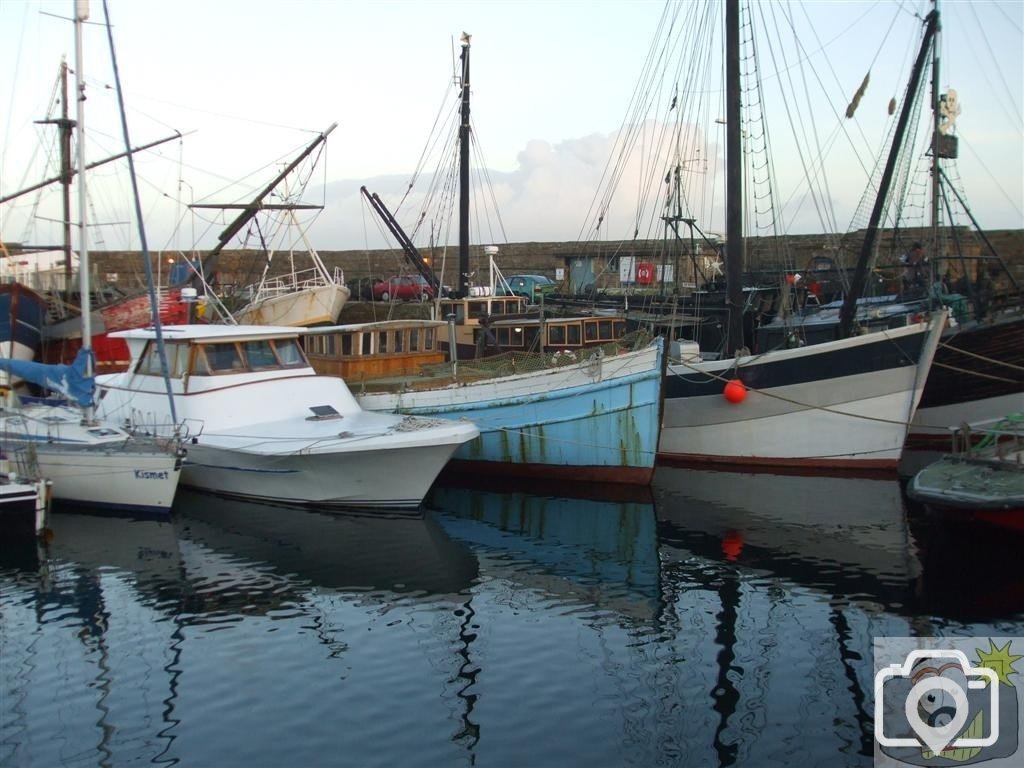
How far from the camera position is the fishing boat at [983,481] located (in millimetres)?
15242

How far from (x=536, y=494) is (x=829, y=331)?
9.19m

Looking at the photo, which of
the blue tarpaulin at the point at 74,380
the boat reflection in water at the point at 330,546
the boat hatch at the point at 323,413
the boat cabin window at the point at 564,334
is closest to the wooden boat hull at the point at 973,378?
the boat cabin window at the point at 564,334

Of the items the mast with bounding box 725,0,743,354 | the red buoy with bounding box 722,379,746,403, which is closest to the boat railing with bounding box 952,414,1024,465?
the red buoy with bounding box 722,379,746,403

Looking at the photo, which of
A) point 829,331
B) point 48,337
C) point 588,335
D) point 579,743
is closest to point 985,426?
point 829,331

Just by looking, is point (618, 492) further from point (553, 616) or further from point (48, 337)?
point (48, 337)

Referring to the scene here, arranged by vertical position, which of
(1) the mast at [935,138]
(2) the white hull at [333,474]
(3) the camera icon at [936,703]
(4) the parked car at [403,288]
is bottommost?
(3) the camera icon at [936,703]

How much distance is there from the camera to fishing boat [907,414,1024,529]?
1524cm

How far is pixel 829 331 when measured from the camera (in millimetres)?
24312

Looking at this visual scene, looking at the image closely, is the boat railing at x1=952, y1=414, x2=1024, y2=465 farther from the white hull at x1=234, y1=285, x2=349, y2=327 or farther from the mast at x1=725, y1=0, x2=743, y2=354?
the white hull at x1=234, y1=285, x2=349, y2=327

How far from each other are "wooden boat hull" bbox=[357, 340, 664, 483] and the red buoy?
269 cm

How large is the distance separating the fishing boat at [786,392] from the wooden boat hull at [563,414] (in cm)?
252

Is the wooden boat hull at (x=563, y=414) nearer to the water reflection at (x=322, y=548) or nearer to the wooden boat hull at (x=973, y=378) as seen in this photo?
the water reflection at (x=322, y=548)

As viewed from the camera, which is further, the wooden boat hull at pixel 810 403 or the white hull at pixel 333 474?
the wooden boat hull at pixel 810 403

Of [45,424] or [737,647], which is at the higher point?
[45,424]
